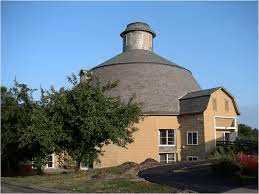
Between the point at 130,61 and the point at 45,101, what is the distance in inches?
767

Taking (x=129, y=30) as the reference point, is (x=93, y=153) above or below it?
below

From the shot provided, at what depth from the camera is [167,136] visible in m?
39.3

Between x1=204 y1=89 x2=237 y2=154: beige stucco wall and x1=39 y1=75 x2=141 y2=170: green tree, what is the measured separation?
567 inches

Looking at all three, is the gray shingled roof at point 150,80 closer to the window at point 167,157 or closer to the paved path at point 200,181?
the window at point 167,157

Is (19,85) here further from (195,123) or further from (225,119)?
(225,119)

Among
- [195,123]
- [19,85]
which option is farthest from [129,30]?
[19,85]

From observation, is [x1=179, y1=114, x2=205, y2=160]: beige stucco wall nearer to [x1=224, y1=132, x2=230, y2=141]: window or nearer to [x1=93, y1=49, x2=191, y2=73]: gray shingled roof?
[x1=224, y1=132, x2=230, y2=141]: window

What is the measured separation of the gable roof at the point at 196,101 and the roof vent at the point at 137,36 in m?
12.0

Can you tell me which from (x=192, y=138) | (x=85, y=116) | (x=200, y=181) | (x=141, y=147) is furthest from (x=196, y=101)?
(x=200, y=181)

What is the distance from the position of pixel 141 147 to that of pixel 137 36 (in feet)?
55.0

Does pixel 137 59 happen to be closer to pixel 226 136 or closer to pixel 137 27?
pixel 137 27

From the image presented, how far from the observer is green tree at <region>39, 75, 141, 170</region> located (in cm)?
2298

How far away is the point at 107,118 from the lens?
922 inches

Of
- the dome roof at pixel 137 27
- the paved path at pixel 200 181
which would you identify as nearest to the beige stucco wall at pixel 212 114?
the dome roof at pixel 137 27
